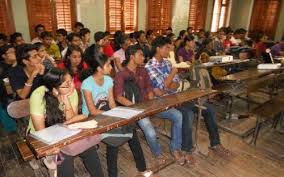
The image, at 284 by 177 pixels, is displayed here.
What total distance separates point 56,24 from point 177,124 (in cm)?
412

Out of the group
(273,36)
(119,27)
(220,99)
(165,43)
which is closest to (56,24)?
(119,27)

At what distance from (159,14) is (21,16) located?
153 inches

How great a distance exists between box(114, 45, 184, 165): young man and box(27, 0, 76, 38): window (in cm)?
344

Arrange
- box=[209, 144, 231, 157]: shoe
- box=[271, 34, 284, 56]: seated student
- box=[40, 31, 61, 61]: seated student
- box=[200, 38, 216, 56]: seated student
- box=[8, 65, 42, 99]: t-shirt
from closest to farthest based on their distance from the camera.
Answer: box=[8, 65, 42, 99]: t-shirt < box=[209, 144, 231, 157]: shoe < box=[40, 31, 61, 61]: seated student < box=[200, 38, 216, 56]: seated student < box=[271, 34, 284, 56]: seated student

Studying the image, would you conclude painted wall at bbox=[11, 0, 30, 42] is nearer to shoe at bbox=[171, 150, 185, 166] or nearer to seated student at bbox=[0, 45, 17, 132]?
seated student at bbox=[0, 45, 17, 132]

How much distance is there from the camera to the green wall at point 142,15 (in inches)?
192

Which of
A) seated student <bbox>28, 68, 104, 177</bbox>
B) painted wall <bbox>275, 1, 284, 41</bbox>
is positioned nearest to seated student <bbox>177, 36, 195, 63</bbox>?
seated student <bbox>28, 68, 104, 177</bbox>

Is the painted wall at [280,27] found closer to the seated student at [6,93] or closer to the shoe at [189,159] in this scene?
the shoe at [189,159]

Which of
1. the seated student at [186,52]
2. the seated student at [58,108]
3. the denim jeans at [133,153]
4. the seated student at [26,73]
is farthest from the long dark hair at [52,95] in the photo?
the seated student at [186,52]

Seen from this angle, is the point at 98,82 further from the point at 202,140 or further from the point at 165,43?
the point at 202,140

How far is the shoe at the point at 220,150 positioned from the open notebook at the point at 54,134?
184 cm

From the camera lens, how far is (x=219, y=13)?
912 cm

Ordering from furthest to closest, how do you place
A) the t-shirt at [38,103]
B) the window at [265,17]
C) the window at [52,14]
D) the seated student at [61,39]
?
the window at [265,17]
the window at [52,14]
the seated student at [61,39]
the t-shirt at [38,103]

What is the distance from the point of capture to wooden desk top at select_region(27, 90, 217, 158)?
1.46 metres
